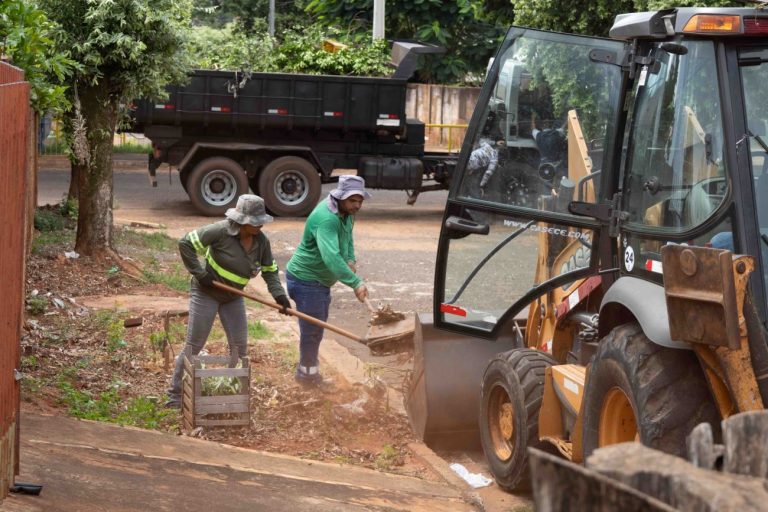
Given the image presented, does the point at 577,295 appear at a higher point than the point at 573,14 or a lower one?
lower

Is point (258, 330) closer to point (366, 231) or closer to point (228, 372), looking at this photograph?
point (228, 372)

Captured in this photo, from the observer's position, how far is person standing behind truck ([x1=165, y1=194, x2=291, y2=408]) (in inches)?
298

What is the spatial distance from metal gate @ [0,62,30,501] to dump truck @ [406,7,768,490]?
7.66ft

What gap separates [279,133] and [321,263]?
10.7m

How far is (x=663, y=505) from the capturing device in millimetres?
1540

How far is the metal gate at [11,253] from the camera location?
15.2 ft

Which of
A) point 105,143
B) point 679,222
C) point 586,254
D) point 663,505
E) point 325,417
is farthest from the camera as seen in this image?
point 105,143

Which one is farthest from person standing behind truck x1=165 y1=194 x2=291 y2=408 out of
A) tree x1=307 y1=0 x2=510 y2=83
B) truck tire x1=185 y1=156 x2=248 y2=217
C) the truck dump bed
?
tree x1=307 y1=0 x2=510 y2=83

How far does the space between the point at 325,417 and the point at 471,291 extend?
69.2 inches

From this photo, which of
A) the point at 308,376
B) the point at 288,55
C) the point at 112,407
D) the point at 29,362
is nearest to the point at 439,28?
the point at 288,55

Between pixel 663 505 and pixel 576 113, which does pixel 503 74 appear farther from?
pixel 663 505

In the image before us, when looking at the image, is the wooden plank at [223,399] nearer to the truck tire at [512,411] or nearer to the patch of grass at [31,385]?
the patch of grass at [31,385]

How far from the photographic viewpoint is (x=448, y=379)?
7086 millimetres

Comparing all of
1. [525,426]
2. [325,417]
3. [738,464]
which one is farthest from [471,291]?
[738,464]
